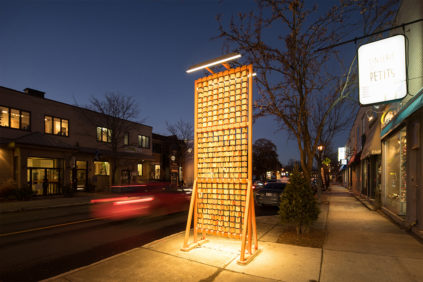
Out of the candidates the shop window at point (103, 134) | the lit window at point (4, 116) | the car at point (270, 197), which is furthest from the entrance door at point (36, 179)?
the car at point (270, 197)

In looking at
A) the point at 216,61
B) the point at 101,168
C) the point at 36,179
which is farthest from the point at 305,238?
the point at 101,168

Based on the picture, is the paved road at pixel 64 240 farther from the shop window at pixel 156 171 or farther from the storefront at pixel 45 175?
the shop window at pixel 156 171

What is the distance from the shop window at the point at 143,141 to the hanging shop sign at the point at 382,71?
27.6 m

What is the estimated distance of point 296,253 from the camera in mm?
5754

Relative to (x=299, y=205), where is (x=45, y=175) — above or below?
below

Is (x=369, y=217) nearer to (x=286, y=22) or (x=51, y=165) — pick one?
(x=286, y=22)

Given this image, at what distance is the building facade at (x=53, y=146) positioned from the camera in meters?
18.2

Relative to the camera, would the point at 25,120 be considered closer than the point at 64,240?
No

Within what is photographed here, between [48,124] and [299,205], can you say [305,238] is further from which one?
[48,124]

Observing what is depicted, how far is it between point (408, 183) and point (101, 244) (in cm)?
971

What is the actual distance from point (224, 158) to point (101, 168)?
956 inches

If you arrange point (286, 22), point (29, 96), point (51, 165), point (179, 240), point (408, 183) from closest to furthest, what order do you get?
1. point (179, 240)
2. point (408, 183)
3. point (286, 22)
4. point (29, 96)
5. point (51, 165)

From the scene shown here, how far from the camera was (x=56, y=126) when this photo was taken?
22078mm

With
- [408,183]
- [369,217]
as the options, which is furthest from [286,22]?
[369,217]
